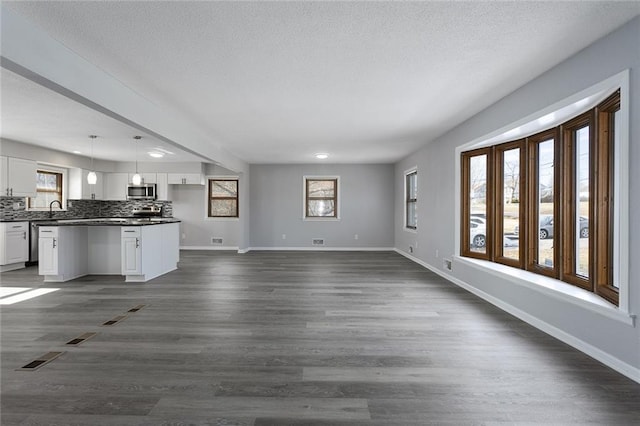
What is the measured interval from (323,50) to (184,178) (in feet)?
23.9

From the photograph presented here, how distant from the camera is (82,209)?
330 inches

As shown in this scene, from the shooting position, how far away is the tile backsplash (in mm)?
6594

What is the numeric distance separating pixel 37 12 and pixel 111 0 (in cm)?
59

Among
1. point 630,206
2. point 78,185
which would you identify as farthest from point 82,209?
point 630,206

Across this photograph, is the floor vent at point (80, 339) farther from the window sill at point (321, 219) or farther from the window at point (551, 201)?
the window sill at point (321, 219)

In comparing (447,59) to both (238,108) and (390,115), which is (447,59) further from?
(238,108)

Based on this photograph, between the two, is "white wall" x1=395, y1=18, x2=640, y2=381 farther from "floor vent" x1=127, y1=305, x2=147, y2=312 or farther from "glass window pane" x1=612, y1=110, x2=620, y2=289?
"floor vent" x1=127, y1=305, x2=147, y2=312

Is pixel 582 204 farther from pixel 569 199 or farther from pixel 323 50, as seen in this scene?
pixel 323 50

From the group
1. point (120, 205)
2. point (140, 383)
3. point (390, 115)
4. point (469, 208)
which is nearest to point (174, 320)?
point (140, 383)

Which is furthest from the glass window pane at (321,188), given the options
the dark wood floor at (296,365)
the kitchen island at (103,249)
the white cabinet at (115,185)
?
the dark wood floor at (296,365)

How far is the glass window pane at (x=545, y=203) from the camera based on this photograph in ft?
11.9

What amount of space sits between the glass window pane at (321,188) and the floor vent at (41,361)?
7239 millimetres

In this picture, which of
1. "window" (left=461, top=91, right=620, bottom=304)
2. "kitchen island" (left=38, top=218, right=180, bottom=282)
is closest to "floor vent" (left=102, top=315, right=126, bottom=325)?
"kitchen island" (left=38, top=218, right=180, bottom=282)

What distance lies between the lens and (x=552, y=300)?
303 centimetres
